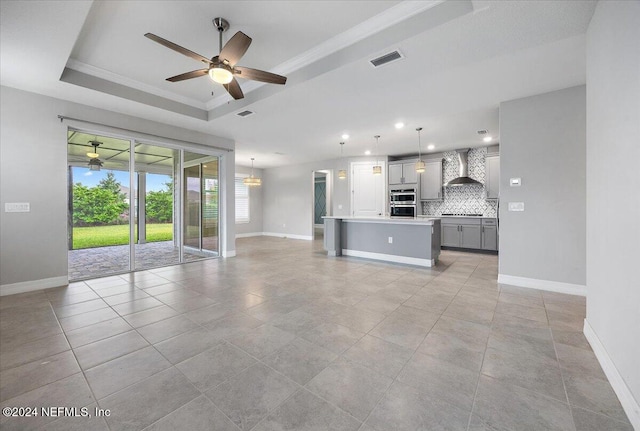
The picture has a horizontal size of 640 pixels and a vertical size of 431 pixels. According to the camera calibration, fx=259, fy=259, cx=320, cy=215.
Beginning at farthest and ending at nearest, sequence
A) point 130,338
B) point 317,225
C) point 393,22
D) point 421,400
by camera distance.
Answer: point 317,225 < point 393,22 < point 130,338 < point 421,400

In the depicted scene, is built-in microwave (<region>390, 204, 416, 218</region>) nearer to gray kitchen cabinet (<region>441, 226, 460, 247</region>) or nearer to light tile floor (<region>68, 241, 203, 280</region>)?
gray kitchen cabinet (<region>441, 226, 460, 247</region>)

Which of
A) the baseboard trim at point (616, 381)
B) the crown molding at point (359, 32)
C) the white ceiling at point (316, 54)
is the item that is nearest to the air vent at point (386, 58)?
the white ceiling at point (316, 54)

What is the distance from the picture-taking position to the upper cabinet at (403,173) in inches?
300

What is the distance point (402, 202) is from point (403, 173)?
2.91 ft

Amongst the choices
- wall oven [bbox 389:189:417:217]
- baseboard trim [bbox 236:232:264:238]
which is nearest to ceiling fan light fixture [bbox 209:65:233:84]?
wall oven [bbox 389:189:417:217]

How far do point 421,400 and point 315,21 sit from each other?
3313 mm

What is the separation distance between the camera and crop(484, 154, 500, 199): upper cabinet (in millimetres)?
6398

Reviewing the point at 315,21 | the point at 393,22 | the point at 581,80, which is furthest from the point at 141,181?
the point at 581,80

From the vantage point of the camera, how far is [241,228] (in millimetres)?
10148

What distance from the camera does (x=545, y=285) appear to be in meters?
3.67

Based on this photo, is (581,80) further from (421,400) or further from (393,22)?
(421,400)

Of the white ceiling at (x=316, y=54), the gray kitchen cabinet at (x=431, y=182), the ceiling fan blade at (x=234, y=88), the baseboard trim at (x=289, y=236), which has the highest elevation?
the white ceiling at (x=316, y=54)

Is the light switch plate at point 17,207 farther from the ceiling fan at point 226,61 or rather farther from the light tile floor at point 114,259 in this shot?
the ceiling fan at point 226,61

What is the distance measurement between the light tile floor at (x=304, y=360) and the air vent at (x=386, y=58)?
108 inches
